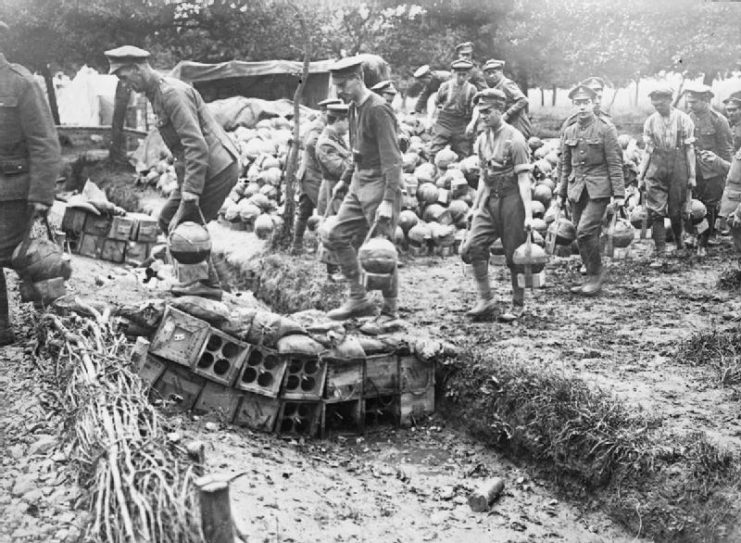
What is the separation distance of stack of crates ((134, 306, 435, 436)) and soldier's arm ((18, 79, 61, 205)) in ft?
4.53

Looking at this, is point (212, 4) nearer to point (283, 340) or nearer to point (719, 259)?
point (719, 259)

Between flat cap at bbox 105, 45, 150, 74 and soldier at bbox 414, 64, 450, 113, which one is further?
soldier at bbox 414, 64, 450, 113

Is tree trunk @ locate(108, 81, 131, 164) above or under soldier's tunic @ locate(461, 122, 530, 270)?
above

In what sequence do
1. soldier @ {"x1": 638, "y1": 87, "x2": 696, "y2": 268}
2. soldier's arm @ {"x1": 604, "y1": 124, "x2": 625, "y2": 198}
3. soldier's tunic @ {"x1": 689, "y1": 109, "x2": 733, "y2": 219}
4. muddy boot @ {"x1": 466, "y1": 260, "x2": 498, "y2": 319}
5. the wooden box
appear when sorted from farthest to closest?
soldier's tunic @ {"x1": 689, "y1": 109, "x2": 733, "y2": 219} < soldier @ {"x1": 638, "y1": 87, "x2": 696, "y2": 268} < soldier's arm @ {"x1": 604, "y1": 124, "x2": 625, "y2": 198} < muddy boot @ {"x1": 466, "y1": 260, "x2": 498, "y2": 319} < the wooden box

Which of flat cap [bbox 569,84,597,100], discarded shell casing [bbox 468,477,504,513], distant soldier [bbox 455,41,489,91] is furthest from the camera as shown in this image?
distant soldier [bbox 455,41,489,91]

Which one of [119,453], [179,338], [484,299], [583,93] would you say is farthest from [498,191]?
[119,453]

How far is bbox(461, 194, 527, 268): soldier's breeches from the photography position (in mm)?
7551

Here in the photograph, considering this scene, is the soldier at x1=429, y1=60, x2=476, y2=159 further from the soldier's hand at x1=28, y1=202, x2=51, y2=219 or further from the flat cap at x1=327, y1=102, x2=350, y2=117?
the soldier's hand at x1=28, y1=202, x2=51, y2=219

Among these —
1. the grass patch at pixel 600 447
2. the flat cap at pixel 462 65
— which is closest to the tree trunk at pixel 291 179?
the flat cap at pixel 462 65

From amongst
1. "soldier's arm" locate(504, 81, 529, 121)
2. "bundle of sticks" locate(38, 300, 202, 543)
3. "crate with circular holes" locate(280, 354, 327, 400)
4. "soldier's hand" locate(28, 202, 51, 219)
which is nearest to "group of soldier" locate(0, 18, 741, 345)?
"soldier's hand" locate(28, 202, 51, 219)

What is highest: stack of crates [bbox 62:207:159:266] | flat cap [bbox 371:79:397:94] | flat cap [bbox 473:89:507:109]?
flat cap [bbox 371:79:397:94]

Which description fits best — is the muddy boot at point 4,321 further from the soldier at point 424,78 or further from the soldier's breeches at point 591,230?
the soldier at point 424,78

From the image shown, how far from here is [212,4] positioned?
67.7ft

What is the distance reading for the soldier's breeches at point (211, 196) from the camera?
273 inches
